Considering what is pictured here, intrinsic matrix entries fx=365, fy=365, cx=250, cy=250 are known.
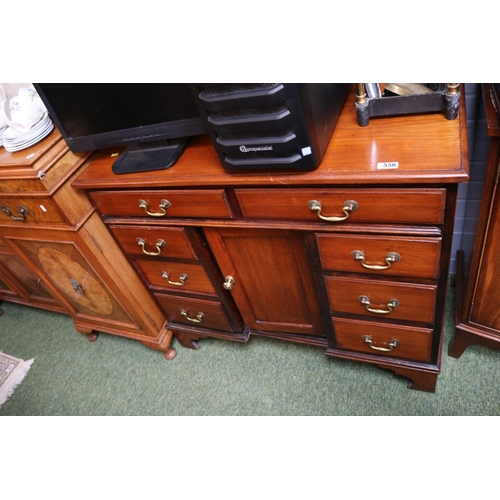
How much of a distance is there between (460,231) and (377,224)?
0.70m

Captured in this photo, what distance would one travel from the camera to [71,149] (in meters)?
1.03

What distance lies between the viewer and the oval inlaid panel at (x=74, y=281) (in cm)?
124

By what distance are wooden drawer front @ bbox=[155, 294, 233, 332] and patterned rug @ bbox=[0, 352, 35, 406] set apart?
79 cm

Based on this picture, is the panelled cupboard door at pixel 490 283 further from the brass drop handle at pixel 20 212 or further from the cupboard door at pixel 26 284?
the cupboard door at pixel 26 284

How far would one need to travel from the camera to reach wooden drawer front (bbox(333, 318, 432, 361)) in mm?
985

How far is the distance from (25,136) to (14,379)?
3.70 ft

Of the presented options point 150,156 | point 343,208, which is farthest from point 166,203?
point 343,208

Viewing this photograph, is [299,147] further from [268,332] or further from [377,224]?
[268,332]

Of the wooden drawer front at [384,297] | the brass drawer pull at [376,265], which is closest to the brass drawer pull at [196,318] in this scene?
the wooden drawer front at [384,297]

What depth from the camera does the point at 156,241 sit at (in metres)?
1.07

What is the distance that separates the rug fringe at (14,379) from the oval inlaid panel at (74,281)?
0.48 metres

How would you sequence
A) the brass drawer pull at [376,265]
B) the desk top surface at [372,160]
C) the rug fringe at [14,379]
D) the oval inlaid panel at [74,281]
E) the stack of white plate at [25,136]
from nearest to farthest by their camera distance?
the desk top surface at [372,160], the brass drawer pull at [376,265], the stack of white plate at [25,136], the oval inlaid panel at [74,281], the rug fringe at [14,379]

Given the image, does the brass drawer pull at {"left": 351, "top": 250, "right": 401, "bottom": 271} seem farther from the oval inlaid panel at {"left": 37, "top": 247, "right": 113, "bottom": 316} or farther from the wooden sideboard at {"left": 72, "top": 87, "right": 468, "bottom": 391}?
the oval inlaid panel at {"left": 37, "top": 247, "right": 113, "bottom": 316}

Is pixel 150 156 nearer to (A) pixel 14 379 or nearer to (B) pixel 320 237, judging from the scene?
(B) pixel 320 237
